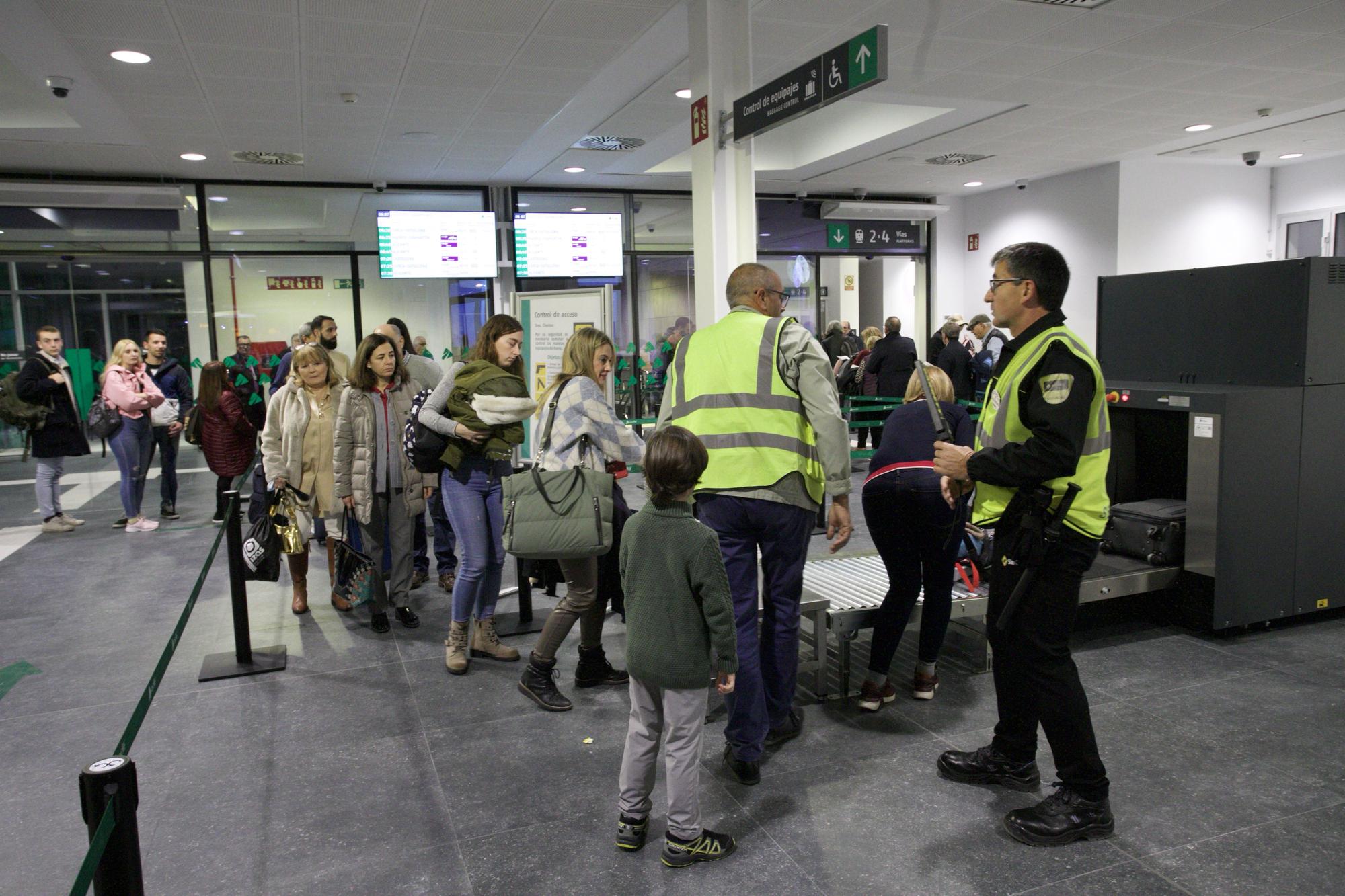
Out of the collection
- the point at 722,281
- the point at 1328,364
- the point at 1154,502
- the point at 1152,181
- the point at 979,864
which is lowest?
the point at 979,864

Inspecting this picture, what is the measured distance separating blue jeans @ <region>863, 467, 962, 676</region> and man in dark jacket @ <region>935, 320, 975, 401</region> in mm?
6751

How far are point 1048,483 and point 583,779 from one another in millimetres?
1878

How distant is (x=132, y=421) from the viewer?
24.4ft

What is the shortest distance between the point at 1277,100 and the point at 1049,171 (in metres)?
3.60

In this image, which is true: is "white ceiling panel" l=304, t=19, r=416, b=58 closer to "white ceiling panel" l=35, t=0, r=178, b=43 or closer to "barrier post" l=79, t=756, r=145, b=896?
"white ceiling panel" l=35, t=0, r=178, b=43

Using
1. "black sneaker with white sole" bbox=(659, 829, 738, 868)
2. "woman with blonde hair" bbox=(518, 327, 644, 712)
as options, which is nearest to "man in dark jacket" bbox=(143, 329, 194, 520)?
"woman with blonde hair" bbox=(518, 327, 644, 712)

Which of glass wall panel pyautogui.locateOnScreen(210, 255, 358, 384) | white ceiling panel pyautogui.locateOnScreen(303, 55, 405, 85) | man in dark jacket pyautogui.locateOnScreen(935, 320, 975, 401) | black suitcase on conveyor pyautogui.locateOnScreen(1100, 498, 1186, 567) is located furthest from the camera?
glass wall panel pyautogui.locateOnScreen(210, 255, 358, 384)

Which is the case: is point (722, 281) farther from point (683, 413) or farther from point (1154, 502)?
point (1154, 502)

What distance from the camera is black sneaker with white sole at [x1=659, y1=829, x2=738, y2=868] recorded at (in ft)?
8.57

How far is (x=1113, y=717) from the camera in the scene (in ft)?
11.8

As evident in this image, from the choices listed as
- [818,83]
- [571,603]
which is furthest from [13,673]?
[818,83]

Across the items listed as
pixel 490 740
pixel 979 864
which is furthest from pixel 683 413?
pixel 979 864

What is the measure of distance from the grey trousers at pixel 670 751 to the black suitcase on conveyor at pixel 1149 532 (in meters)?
3.01

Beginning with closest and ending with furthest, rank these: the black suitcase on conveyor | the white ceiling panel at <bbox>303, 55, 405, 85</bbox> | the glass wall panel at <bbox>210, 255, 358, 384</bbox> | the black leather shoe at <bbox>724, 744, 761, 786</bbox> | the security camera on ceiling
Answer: the black leather shoe at <bbox>724, 744, 761, 786</bbox> → the black suitcase on conveyor → the white ceiling panel at <bbox>303, 55, 405, 85</bbox> → the security camera on ceiling → the glass wall panel at <bbox>210, 255, 358, 384</bbox>
